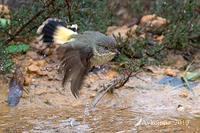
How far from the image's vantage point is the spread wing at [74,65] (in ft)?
13.0

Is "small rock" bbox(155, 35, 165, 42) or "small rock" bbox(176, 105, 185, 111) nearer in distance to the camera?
"small rock" bbox(176, 105, 185, 111)

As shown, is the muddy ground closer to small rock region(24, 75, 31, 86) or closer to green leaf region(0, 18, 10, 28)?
small rock region(24, 75, 31, 86)

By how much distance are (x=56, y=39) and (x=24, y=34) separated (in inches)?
45.0

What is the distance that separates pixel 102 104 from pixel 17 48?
6.04ft

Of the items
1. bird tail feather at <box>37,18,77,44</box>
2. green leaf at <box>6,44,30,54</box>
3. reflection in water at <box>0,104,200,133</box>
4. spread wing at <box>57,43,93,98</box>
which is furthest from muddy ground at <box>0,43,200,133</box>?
bird tail feather at <box>37,18,77,44</box>

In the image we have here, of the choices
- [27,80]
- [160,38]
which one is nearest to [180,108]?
[160,38]

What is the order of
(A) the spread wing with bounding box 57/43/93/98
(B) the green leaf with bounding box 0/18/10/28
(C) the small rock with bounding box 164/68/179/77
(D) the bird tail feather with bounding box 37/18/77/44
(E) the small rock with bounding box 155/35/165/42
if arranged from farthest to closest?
(E) the small rock with bounding box 155/35/165/42 < (C) the small rock with bounding box 164/68/179/77 < (B) the green leaf with bounding box 0/18/10/28 < (D) the bird tail feather with bounding box 37/18/77/44 < (A) the spread wing with bounding box 57/43/93/98

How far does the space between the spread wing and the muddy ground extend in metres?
0.57

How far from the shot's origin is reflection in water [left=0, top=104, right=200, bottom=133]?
13.0ft

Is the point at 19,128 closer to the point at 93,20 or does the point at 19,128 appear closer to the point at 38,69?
the point at 38,69

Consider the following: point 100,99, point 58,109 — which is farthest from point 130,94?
Result: point 58,109

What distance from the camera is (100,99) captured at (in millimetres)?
4887

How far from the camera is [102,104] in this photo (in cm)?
485

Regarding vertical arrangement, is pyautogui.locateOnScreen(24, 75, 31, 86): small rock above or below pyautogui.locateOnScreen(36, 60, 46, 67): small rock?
below
